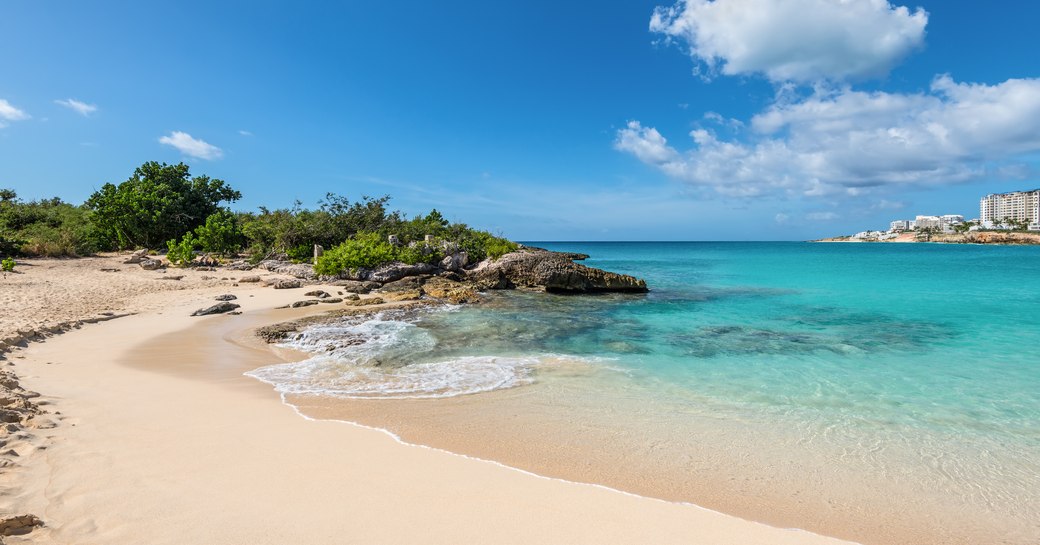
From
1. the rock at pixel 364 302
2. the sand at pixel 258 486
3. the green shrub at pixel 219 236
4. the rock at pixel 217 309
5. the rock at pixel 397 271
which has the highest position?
the green shrub at pixel 219 236

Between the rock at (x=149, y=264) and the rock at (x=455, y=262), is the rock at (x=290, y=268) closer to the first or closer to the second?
the rock at (x=149, y=264)

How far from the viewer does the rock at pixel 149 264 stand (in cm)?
2417

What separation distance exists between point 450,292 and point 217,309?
839cm

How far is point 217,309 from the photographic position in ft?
45.5

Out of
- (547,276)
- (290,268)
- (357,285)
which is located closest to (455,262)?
(547,276)

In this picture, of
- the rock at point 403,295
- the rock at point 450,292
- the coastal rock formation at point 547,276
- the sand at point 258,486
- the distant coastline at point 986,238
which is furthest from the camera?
the distant coastline at point 986,238

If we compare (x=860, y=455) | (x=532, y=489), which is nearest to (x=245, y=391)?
(x=532, y=489)

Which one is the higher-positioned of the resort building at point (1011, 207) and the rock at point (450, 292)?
the resort building at point (1011, 207)

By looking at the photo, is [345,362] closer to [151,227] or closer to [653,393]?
[653,393]

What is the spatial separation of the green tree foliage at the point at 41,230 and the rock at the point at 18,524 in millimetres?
30967

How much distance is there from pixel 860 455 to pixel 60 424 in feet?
29.5

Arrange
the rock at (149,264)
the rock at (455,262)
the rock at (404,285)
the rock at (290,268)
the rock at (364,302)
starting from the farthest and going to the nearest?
the rock at (455,262) → the rock at (149,264) → the rock at (290,268) → the rock at (404,285) → the rock at (364,302)

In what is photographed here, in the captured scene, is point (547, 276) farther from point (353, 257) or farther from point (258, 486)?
point (258, 486)

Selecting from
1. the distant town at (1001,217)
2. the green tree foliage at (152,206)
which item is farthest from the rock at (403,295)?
the distant town at (1001,217)
